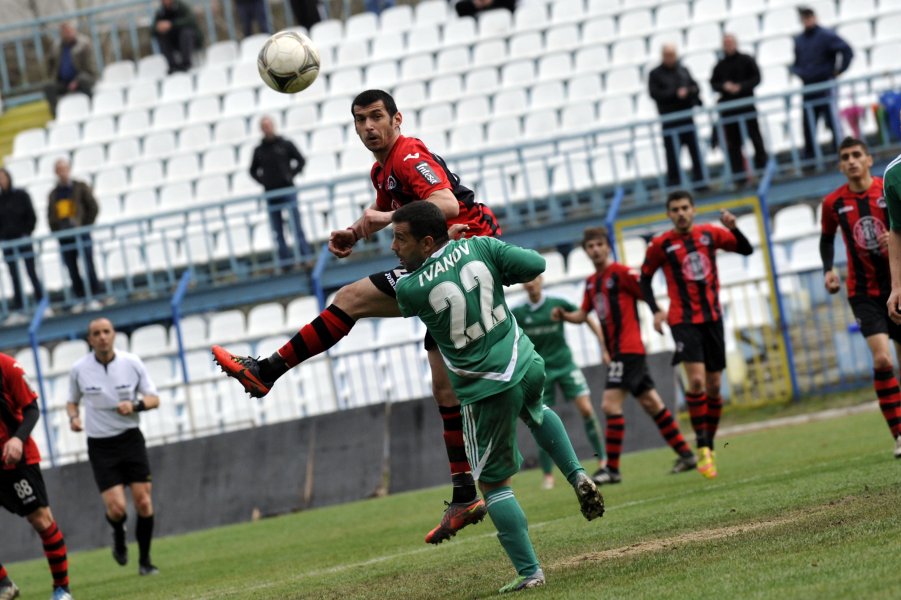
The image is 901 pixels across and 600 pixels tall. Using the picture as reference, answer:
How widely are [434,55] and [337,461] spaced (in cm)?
1108

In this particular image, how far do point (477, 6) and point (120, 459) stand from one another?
616 inches

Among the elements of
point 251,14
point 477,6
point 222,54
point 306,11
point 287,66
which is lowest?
point 287,66

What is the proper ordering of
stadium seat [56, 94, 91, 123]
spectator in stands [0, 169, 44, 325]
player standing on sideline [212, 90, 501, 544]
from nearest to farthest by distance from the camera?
player standing on sideline [212, 90, 501, 544], spectator in stands [0, 169, 44, 325], stadium seat [56, 94, 91, 123]

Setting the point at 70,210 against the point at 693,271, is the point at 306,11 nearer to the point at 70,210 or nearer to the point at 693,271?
the point at 70,210

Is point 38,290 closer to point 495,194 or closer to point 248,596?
point 495,194

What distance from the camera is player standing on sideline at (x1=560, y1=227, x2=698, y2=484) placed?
13.5 metres

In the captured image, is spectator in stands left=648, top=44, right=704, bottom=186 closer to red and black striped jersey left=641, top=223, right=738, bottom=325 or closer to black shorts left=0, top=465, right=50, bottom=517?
red and black striped jersey left=641, top=223, right=738, bottom=325

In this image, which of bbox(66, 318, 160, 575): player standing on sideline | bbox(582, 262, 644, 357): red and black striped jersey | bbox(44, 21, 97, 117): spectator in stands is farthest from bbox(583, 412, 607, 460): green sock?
bbox(44, 21, 97, 117): spectator in stands

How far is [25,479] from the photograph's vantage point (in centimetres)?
1035

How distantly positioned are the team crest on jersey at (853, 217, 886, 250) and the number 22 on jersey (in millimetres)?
4682

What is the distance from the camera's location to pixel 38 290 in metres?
21.0

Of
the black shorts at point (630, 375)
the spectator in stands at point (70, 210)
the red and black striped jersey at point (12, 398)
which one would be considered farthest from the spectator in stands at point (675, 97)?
the red and black striped jersey at point (12, 398)

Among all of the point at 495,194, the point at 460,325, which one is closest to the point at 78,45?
the point at 495,194

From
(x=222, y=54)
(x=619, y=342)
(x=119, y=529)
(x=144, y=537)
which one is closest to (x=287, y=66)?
(x=144, y=537)
